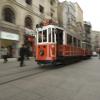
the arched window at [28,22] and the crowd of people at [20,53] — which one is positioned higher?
the arched window at [28,22]

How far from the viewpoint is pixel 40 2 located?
35.8 meters

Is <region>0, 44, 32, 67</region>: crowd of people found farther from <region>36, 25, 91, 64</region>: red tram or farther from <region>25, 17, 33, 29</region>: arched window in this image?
<region>25, 17, 33, 29</region>: arched window

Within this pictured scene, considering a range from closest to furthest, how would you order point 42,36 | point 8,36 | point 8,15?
point 42,36
point 8,36
point 8,15

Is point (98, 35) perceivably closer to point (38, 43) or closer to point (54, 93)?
point (38, 43)

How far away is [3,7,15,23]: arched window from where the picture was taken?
1054 inches

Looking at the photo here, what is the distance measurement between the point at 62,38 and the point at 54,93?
10186mm

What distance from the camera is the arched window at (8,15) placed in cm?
2678

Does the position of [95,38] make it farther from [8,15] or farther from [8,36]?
[8,36]

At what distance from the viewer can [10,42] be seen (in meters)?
28.3

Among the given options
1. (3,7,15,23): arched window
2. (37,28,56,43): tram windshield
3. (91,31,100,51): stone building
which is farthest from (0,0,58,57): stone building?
(91,31,100,51): stone building

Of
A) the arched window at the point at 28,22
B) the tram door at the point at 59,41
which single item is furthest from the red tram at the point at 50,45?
the arched window at the point at 28,22

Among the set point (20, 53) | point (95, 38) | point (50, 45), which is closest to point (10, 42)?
point (20, 53)

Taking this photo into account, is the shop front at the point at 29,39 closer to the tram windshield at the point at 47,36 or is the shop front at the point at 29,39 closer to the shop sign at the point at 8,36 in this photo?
the shop sign at the point at 8,36

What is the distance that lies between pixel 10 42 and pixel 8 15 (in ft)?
11.3
